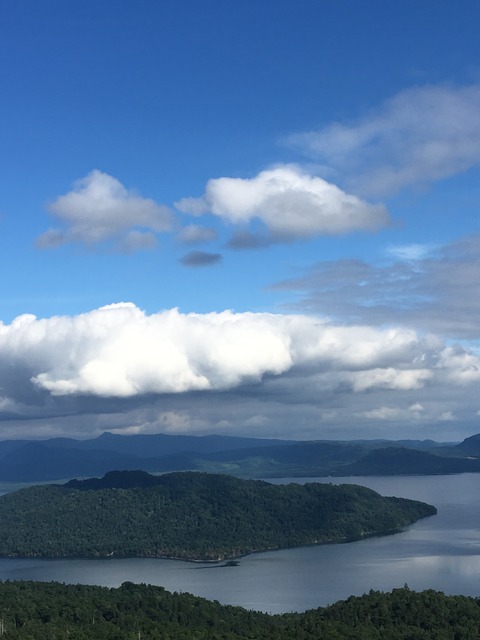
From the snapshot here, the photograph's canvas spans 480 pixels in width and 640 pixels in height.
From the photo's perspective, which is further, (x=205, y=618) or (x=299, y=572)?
(x=299, y=572)

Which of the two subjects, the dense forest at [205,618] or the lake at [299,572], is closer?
the dense forest at [205,618]

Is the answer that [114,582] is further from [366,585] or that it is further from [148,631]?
[148,631]

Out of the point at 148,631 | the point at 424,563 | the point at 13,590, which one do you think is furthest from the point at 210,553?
the point at 148,631

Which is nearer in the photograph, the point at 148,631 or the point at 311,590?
the point at 148,631

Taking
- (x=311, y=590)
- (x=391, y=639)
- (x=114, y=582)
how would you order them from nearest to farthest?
(x=391, y=639) < (x=311, y=590) < (x=114, y=582)

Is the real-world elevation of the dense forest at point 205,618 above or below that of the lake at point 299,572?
above

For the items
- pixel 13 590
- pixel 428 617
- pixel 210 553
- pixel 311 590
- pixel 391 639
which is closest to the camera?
pixel 391 639
